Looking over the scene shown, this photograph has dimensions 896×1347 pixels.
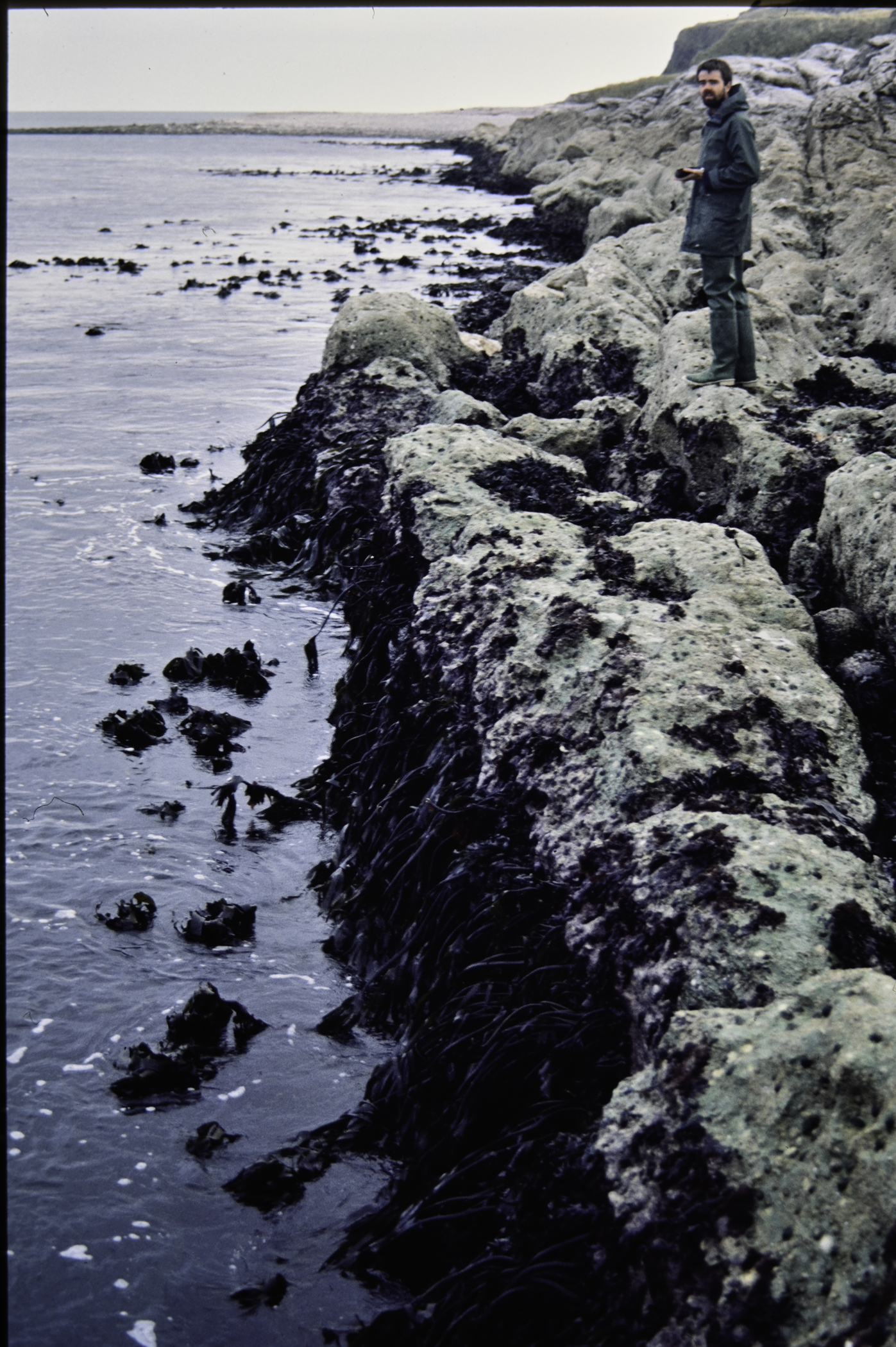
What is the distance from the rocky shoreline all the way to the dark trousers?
0.27 meters

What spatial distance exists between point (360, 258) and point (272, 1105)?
24118 mm

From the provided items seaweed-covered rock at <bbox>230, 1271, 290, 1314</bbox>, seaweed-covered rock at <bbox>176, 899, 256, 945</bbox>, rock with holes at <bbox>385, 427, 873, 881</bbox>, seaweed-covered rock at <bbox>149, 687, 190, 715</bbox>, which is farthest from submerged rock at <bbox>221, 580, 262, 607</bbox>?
seaweed-covered rock at <bbox>230, 1271, 290, 1314</bbox>

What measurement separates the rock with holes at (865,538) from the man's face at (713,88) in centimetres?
300

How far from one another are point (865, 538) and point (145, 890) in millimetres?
3342

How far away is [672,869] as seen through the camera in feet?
9.32

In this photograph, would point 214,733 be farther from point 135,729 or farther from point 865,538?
point 865,538

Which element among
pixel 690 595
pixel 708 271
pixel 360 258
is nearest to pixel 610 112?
pixel 360 258

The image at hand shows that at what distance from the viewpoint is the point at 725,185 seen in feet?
21.0

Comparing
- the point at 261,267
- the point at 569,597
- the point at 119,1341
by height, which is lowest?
the point at 119,1341

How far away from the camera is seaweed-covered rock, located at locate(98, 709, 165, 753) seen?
17.2 ft

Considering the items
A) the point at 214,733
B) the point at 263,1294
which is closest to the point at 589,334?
the point at 214,733

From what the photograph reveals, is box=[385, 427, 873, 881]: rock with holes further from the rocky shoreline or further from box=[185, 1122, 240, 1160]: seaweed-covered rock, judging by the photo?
box=[185, 1122, 240, 1160]: seaweed-covered rock

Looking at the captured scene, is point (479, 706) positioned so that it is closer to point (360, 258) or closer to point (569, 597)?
point (569, 597)

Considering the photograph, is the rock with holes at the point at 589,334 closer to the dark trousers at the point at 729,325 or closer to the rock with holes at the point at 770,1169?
the dark trousers at the point at 729,325
